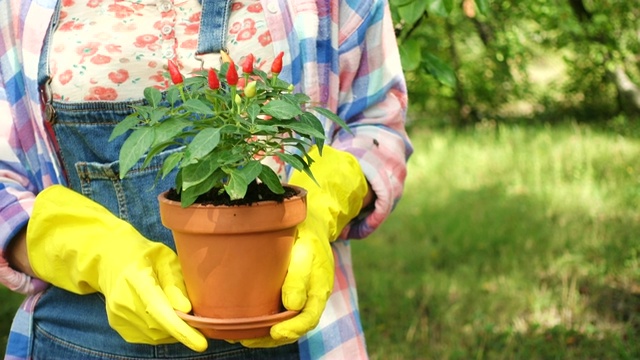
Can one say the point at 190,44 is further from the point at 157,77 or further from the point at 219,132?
the point at 219,132

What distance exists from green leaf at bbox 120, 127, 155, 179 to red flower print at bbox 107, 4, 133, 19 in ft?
1.32

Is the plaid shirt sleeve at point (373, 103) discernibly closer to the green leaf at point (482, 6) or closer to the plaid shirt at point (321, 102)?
the plaid shirt at point (321, 102)

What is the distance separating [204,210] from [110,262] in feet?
0.75

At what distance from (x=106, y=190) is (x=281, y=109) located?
45 cm

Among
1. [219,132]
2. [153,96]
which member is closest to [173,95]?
[153,96]

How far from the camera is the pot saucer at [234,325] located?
127 centimetres

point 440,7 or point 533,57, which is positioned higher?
point 440,7

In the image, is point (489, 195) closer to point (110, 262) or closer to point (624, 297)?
point (624, 297)

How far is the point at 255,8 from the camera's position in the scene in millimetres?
1563

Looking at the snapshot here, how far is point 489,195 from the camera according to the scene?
228 inches

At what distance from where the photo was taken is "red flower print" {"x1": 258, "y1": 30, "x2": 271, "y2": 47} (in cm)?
155

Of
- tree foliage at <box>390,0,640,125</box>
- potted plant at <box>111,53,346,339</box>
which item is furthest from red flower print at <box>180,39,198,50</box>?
tree foliage at <box>390,0,640,125</box>

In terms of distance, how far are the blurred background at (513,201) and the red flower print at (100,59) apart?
991 millimetres

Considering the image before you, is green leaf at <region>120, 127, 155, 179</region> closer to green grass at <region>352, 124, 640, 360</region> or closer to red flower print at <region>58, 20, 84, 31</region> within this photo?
→ red flower print at <region>58, 20, 84, 31</region>
